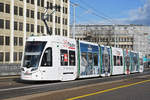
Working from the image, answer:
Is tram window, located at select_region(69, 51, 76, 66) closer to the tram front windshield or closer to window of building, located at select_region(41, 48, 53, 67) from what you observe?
window of building, located at select_region(41, 48, 53, 67)

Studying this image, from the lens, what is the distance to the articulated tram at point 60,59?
59.1ft

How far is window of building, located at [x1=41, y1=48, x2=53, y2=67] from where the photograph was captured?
18.2 meters

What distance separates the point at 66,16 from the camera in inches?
2980

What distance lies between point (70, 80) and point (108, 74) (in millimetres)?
8089

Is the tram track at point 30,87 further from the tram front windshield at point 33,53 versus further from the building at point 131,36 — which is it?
the building at point 131,36

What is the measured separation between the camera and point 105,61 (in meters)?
27.6

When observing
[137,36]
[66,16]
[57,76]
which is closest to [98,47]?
[57,76]

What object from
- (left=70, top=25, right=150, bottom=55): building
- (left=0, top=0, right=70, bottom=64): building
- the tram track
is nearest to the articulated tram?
the tram track

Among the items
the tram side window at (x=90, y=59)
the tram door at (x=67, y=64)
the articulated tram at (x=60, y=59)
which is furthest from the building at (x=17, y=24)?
the tram door at (x=67, y=64)

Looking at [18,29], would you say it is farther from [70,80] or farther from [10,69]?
[70,80]

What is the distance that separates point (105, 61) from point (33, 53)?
11.0 metres

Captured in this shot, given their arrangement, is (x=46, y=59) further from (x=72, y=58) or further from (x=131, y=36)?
(x=131, y=36)

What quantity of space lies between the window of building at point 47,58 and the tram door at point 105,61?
362 inches

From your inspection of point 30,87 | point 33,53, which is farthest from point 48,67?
point 30,87
